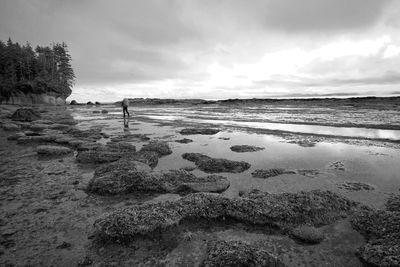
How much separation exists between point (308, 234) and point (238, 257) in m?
1.37

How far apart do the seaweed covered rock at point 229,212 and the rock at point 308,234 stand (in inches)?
5.8

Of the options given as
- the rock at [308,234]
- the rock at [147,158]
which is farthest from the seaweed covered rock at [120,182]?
the rock at [308,234]

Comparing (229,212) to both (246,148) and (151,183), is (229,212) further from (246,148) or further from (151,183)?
(246,148)

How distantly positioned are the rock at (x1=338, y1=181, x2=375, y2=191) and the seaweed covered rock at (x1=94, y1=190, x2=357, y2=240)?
108 cm

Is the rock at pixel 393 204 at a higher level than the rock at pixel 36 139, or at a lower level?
lower

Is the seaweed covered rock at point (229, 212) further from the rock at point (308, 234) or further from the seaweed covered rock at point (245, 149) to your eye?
the seaweed covered rock at point (245, 149)

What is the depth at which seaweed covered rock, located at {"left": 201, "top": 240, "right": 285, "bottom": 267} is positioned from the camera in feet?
9.29

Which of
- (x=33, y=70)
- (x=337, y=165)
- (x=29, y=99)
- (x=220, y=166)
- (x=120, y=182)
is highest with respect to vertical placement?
(x=33, y=70)

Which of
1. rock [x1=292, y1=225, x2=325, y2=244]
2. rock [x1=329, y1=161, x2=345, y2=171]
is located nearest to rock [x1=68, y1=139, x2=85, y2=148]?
rock [x1=292, y1=225, x2=325, y2=244]

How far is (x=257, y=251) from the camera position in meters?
2.99

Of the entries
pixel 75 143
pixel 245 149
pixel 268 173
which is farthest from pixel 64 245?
pixel 75 143

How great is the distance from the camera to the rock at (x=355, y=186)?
17.9ft

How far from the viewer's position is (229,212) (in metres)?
4.07

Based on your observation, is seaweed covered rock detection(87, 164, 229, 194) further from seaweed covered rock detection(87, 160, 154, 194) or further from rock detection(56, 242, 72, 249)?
rock detection(56, 242, 72, 249)
